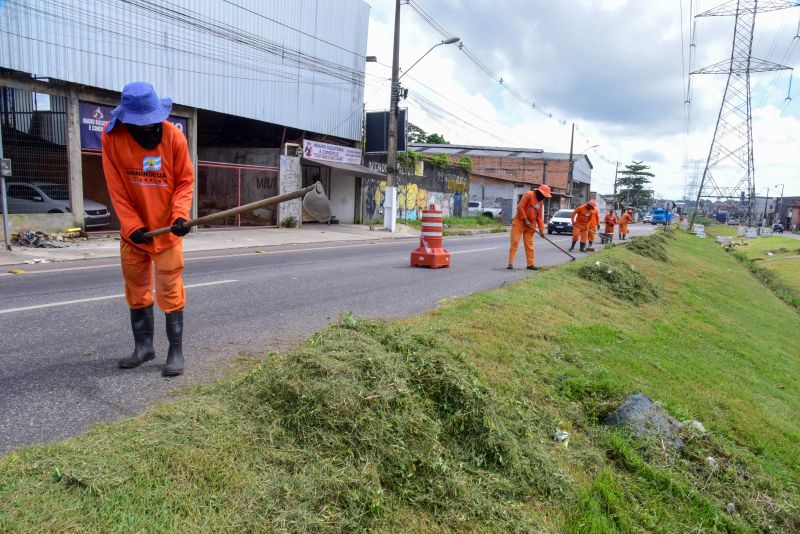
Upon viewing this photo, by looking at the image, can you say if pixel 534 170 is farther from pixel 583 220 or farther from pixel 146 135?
pixel 146 135

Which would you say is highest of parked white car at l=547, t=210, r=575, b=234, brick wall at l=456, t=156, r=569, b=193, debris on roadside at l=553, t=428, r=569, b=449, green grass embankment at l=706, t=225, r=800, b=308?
brick wall at l=456, t=156, r=569, b=193

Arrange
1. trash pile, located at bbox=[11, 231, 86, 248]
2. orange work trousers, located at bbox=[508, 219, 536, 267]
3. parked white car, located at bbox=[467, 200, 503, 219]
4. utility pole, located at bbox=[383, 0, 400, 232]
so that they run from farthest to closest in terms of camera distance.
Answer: parked white car, located at bbox=[467, 200, 503, 219] < utility pole, located at bbox=[383, 0, 400, 232] < trash pile, located at bbox=[11, 231, 86, 248] < orange work trousers, located at bbox=[508, 219, 536, 267]

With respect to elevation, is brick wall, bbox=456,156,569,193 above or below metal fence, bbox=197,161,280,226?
above

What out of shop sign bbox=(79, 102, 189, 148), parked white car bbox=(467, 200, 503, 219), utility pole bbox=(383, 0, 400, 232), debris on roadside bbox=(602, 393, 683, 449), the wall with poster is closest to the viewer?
debris on roadside bbox=(602, 393, 683, 449)

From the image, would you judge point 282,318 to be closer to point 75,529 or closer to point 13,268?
point 75,529

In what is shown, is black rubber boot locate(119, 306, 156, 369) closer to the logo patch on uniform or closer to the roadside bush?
the logo patch on uniform

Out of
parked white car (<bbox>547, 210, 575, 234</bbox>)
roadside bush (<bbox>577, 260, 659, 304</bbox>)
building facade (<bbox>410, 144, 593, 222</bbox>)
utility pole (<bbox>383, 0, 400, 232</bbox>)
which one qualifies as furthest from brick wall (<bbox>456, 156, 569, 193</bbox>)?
roadside bush (<bbox>577, 260, 659, 304</bbox>)

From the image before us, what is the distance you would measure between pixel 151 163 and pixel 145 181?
13 cm

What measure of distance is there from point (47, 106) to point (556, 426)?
15.6 meters

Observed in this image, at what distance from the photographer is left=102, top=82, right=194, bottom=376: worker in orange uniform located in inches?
146

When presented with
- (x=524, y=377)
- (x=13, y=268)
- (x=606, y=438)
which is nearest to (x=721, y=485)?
(x=606, y=438)

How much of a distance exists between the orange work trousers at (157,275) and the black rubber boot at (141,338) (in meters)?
0.07

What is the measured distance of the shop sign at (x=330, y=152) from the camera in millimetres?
21875

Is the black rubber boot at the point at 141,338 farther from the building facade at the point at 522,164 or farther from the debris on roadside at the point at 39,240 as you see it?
the building facade at the point at 522,164
